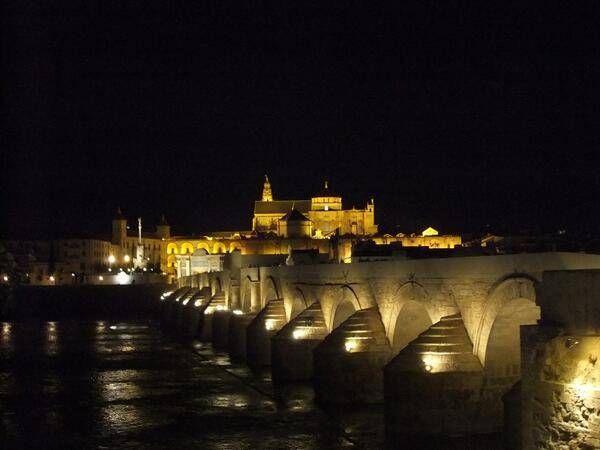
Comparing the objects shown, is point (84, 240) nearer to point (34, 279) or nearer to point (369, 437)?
point (34, 279)

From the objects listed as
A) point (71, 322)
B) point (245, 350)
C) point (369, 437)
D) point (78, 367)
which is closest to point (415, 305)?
point (369, 437)

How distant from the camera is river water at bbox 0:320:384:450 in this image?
1709cm

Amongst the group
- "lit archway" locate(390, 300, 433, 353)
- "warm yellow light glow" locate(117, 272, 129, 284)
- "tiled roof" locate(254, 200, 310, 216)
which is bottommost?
"lit archway" locate(390, 300, 433, 353)

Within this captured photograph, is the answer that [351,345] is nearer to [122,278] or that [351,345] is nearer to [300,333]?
[300,333]

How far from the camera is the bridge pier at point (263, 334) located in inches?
1123

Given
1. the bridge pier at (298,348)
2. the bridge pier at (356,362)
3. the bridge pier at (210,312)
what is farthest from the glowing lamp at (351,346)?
the bridge pier at (210,312)

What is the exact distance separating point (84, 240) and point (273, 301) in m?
78.4

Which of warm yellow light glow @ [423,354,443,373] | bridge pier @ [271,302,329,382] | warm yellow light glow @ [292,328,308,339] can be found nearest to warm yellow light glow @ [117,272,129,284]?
bridge pier @ [271,302,329,382]

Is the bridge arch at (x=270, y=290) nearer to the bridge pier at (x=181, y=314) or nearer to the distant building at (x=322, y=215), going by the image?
the bridge pier at (x=181, y=314)

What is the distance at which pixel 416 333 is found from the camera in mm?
19219

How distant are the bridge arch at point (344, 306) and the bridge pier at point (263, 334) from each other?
16.0 feet

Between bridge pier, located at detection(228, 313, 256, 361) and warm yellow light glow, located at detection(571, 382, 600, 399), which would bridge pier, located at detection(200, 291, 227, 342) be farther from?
warm yellow light glow, located at detection(571, 382, 600, 399)

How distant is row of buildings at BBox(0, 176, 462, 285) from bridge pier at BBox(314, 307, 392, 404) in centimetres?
6493

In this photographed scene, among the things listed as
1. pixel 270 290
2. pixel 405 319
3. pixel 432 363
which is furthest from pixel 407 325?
pixel 270 290
